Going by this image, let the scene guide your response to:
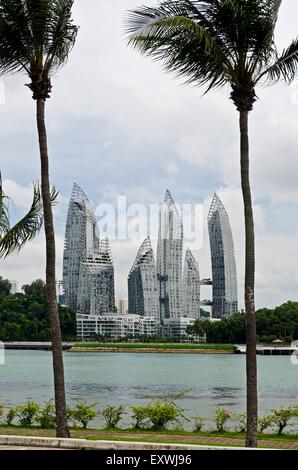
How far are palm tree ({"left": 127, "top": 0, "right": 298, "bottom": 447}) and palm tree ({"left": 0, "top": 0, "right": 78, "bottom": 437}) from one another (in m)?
2.09

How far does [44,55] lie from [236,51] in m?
3.88

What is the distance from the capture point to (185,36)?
1392cm

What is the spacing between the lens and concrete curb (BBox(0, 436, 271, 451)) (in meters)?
11.7

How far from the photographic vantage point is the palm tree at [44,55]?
580 inches

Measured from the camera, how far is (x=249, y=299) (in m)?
14.1

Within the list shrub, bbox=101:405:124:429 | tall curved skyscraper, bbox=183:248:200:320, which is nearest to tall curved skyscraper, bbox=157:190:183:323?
tall curved skyscraper, bbox=183:248:200:320

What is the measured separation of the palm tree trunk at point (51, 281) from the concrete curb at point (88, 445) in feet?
6.53

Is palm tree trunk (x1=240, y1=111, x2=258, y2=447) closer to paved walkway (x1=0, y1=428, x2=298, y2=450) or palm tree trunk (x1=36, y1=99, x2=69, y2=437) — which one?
paved walkway (x1=0, y1=428, x2=298, y2=450)

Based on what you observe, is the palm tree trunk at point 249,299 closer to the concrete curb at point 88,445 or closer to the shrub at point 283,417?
the concrete curb at point 88,445

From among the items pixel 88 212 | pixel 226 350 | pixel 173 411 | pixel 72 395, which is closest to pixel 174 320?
pixel 88 212

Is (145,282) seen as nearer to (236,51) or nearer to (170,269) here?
(170,269)

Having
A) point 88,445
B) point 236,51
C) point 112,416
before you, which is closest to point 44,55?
point 236,51

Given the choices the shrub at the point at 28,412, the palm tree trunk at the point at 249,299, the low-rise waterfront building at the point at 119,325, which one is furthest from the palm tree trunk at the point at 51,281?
the low-rise waterfront building at the point at 119,325
